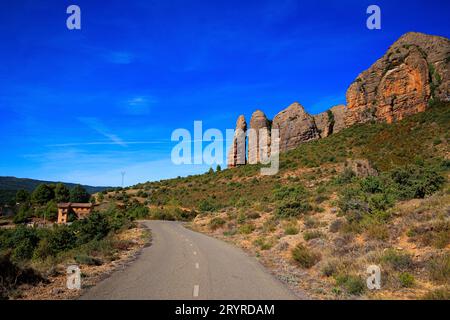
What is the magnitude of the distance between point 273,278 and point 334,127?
86.7m

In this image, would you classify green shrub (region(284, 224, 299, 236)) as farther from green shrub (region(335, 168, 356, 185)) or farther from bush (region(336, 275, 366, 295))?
green shrub (region(335, 168, 356, 185))

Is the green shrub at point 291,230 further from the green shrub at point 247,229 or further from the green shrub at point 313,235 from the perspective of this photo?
the green shrub at point 247,229

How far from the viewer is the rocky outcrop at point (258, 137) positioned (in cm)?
8900

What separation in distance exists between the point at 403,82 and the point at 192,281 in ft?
197

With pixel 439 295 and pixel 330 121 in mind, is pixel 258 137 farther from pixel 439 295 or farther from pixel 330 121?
pixel 439 295

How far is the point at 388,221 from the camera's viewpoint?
14.3m

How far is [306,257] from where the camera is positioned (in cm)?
1288

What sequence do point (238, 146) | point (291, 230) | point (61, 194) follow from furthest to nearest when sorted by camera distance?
point (238, 146) → point (61, 194) → point (291, 230)

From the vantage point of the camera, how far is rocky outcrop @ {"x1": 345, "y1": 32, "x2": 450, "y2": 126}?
54.2m

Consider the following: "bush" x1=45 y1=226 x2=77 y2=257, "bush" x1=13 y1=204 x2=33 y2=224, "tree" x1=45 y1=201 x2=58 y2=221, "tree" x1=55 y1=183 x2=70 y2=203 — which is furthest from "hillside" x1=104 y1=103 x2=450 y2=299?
"tree" x1=55 y1=183 x2=70 y2=203

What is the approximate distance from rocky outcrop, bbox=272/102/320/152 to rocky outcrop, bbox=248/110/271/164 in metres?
4.01

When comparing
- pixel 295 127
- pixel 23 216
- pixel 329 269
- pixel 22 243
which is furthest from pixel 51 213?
pixel 329 269
